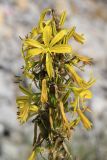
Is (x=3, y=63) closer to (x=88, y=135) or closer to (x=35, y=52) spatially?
(x=88, y=135)

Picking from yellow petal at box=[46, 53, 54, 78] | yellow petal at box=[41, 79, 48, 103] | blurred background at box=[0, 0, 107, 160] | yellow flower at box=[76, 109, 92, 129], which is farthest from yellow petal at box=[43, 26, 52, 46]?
blurred background at box=[0, 0, 107, 160]

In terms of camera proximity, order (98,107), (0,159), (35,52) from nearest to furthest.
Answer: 1. (35,52)
2. (0,159)
3. (98,107)

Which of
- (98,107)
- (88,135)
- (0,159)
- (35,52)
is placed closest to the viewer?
(35,52)

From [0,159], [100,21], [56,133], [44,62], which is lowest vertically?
[0,159]

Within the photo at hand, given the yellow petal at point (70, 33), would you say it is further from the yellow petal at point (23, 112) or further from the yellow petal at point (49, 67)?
the yellow petal at point (23, 112)

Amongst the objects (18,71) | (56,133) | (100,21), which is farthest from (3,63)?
(56,133)

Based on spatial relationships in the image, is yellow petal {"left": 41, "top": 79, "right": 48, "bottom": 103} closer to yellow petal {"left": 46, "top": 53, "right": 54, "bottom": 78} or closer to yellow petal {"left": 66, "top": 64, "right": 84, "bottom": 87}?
yellow petal {"left": 46, "top": 53, "right": 54, "bottom": 78}

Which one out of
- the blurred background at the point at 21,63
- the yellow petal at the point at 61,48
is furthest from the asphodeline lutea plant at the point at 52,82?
the blurred background at the point at 21,63
